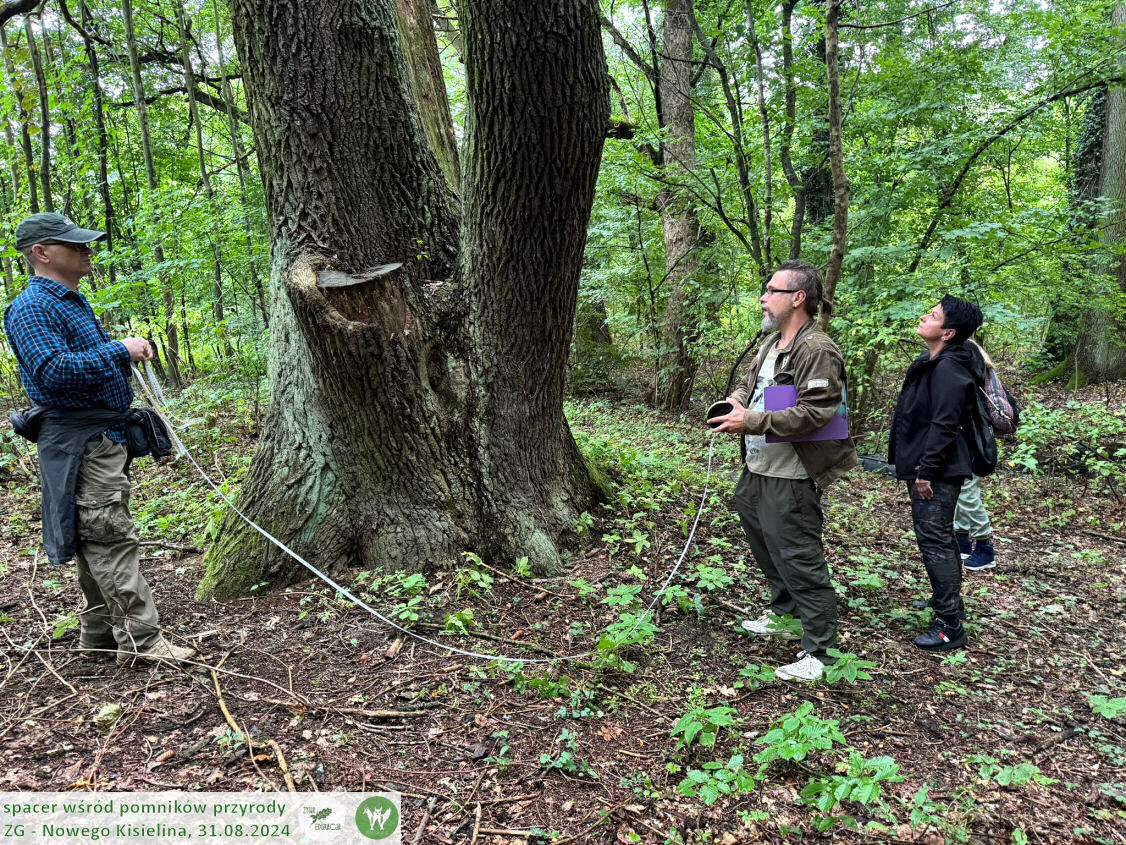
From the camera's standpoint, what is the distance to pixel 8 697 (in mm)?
2727

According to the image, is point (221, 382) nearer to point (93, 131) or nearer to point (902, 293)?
point (93, 131)

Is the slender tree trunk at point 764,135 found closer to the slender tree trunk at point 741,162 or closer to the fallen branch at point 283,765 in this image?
the slender tree trunk at point 741,162

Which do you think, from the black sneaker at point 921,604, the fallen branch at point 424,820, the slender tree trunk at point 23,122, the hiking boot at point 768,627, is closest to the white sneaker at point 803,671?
the hiking boot at point 768,627

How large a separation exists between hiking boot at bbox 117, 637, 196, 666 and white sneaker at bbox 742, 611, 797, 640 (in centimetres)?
287

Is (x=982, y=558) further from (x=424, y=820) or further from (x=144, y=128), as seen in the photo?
(x=144, y=128)

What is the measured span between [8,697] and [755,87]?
8.65m

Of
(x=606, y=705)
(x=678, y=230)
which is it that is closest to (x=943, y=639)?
(x=606, y=705)

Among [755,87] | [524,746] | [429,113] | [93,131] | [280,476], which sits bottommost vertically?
[524,746]

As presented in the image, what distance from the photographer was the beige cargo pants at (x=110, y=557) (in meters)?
2.83

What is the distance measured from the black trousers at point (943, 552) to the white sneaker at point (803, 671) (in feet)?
3.11

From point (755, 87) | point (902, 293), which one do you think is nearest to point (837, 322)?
point (902, 293)

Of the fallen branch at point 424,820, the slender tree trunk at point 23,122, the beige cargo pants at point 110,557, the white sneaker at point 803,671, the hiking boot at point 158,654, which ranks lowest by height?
the white sneaker at point 803,671

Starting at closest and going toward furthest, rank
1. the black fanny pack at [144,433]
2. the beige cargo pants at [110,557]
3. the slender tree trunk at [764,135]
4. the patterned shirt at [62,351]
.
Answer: the patterned shirt at [62,351] → the beige cargo pants at [110,557] → the black fanny pack at [144,433] → the slender tree trunk at [764,135]

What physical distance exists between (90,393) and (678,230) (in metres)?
8.65
